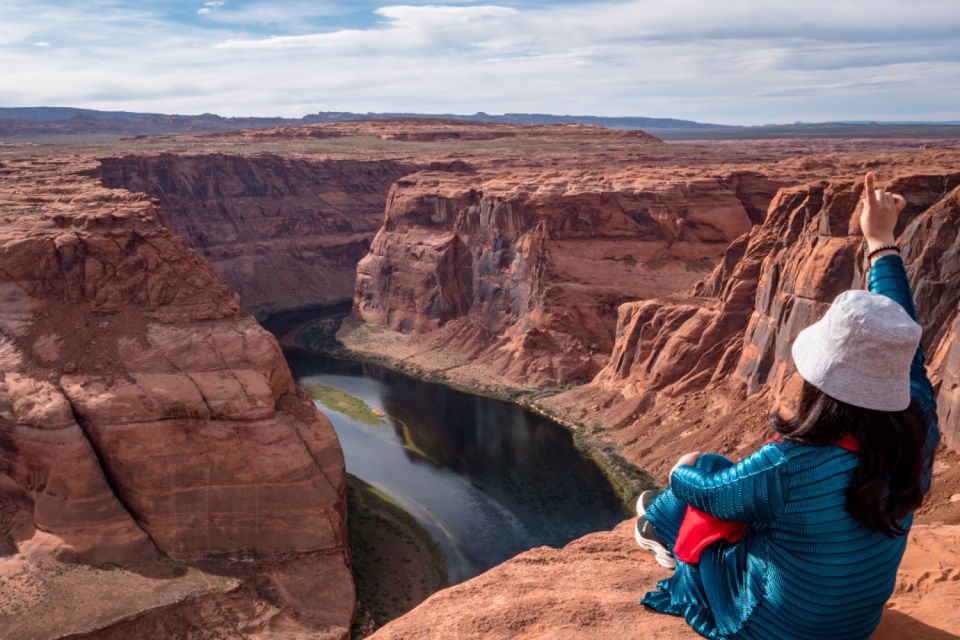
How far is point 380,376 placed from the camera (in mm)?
59281

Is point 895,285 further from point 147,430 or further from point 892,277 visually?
point 147,430

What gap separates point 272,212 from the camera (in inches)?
3684

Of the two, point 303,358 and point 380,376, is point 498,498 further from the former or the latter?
point 303,358

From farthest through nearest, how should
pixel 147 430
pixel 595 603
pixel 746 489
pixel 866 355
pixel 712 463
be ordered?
pixel 147 430, pixel 595 603, pixel 712 463, pixel 746 489, pixel 866 355

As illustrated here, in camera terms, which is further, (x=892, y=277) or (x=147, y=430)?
(x=147, y=430)

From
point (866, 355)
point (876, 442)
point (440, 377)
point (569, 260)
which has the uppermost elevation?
point (866, 355)

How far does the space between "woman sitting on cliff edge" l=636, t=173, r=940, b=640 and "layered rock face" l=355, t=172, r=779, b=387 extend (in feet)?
158

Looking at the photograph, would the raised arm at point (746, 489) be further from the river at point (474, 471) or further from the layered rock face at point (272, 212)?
the layered rock face at point (272, 212)

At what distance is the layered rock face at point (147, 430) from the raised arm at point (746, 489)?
21662 mm

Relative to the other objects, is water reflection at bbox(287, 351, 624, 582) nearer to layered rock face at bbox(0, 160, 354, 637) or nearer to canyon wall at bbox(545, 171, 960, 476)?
canyon wall at bbox(545, 171, 960, 476)

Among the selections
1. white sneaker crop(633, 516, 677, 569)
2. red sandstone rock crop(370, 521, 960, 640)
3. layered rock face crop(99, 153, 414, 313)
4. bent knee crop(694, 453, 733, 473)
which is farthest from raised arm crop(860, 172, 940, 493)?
layered rock face crop(99, 153, 414, 313)

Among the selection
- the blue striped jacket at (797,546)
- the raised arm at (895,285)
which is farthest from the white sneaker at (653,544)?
the raised arm at (895,285)

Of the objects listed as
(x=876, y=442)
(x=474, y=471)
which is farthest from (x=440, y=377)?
(x=876, y=442)

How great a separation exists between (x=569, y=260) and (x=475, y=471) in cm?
2036
